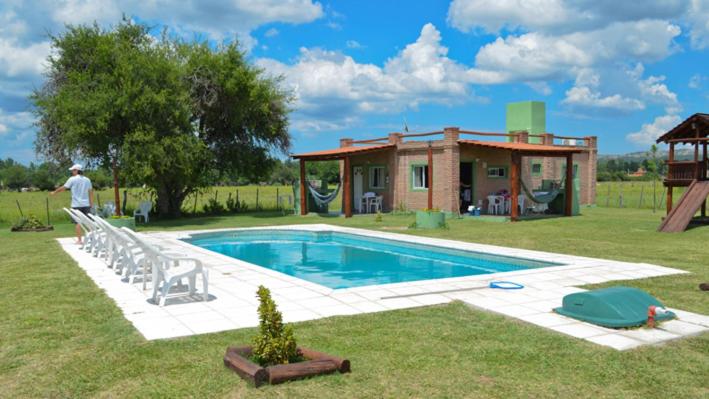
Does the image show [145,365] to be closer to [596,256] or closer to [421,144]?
[596,256]

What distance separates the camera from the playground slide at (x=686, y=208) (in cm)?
1461

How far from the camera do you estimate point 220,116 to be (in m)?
22.2

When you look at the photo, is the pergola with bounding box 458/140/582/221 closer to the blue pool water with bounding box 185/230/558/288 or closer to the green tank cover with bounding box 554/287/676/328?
the blue pool water with bounding box 185/230/558/288

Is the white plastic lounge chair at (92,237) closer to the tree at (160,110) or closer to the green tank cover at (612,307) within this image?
the tree at (160,110)

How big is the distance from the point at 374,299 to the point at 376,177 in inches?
714

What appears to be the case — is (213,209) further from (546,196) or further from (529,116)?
(529,116)

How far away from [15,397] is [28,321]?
87.5 inches

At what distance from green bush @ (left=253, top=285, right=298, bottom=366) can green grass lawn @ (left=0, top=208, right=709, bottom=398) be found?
258 millimetres

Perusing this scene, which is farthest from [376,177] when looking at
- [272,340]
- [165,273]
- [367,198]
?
[272,340]

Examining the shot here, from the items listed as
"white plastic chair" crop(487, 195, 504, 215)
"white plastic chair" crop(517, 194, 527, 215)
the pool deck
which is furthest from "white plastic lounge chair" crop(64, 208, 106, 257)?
"white plastic chair" crop(517, 194, 527, 215)

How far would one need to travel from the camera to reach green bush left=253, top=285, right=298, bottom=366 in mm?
4098

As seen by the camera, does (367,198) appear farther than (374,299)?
Yes

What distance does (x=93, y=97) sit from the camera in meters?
17.7

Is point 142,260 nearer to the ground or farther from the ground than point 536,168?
nearer to the ground
